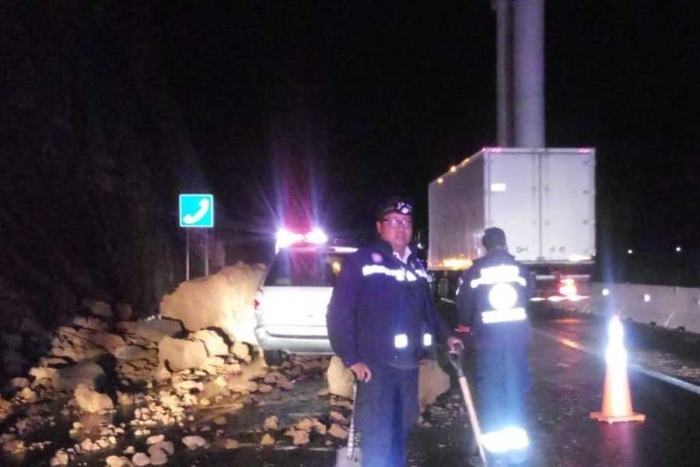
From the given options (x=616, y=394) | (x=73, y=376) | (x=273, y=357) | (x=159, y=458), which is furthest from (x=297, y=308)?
(x=159, y=458)

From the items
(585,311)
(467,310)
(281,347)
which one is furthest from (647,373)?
(585,311)

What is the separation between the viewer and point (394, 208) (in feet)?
18.0

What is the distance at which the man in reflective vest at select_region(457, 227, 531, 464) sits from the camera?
22.3 feet

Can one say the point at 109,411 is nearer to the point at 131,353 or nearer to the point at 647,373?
the point at 131,353

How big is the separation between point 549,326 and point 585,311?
3808mm

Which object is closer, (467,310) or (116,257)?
(467,310)

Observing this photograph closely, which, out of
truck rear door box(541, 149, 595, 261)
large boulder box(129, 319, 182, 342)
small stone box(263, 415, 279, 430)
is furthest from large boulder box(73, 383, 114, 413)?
truck rear door box(541, 149, 595, 261)

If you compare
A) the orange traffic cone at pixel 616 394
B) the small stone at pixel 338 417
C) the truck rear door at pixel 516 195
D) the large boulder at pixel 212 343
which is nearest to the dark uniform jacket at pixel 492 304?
the small stone at pixel 338 417

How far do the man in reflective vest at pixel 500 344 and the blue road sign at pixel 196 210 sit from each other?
10005 millimetres

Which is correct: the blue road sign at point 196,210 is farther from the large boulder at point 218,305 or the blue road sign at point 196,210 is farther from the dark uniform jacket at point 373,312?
the dark uniform jacket at point 373,312

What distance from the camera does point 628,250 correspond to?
223 ft

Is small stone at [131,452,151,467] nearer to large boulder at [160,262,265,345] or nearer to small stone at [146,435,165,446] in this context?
small stone at [146,435,165,446]

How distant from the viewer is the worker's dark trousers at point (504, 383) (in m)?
6.79

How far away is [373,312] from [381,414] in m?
0.58
